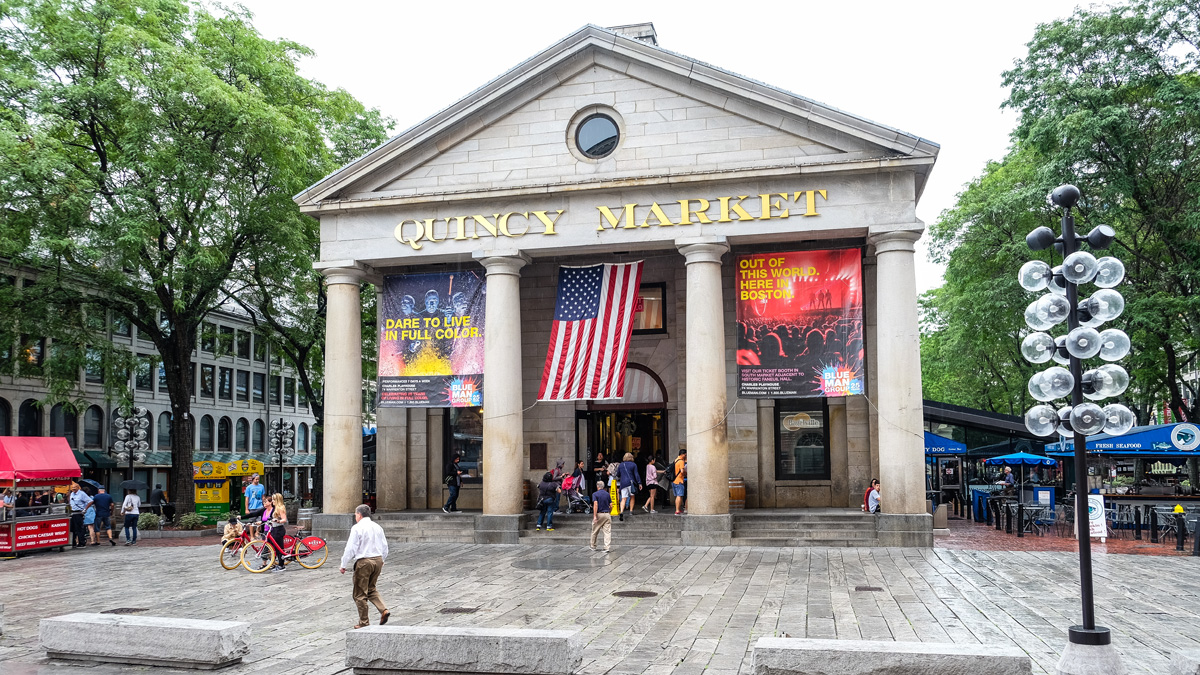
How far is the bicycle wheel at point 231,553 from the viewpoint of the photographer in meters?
19.8

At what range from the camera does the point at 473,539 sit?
76.3 feet

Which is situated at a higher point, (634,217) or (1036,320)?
(634,217)

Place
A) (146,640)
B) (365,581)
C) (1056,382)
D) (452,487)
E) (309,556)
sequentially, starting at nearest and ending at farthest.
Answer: (1056,382)
(146,640)
(365,581)
(309,556)
(452,487)

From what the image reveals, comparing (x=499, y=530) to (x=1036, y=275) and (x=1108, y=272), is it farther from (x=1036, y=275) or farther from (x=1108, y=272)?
(x=1108, y=272)

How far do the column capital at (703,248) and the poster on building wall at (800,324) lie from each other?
78cm

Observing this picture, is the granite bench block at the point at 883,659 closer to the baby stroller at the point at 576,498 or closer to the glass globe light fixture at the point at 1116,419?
the glass globe light fixture at the point at 1116,419

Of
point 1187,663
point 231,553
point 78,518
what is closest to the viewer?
point 1187,663

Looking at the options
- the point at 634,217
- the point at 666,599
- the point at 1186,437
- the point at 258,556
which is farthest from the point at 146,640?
the point at 1186,437

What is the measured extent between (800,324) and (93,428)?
4160 cm

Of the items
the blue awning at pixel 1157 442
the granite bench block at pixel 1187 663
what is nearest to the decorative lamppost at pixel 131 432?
the blue awning at pixel 1157 442

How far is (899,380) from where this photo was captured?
21.4 metres

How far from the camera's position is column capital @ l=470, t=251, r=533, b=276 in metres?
23.4

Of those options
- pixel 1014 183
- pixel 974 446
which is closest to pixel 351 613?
pixel 1014 183

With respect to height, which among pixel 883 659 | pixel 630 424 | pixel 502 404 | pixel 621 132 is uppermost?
pixel 621 132
